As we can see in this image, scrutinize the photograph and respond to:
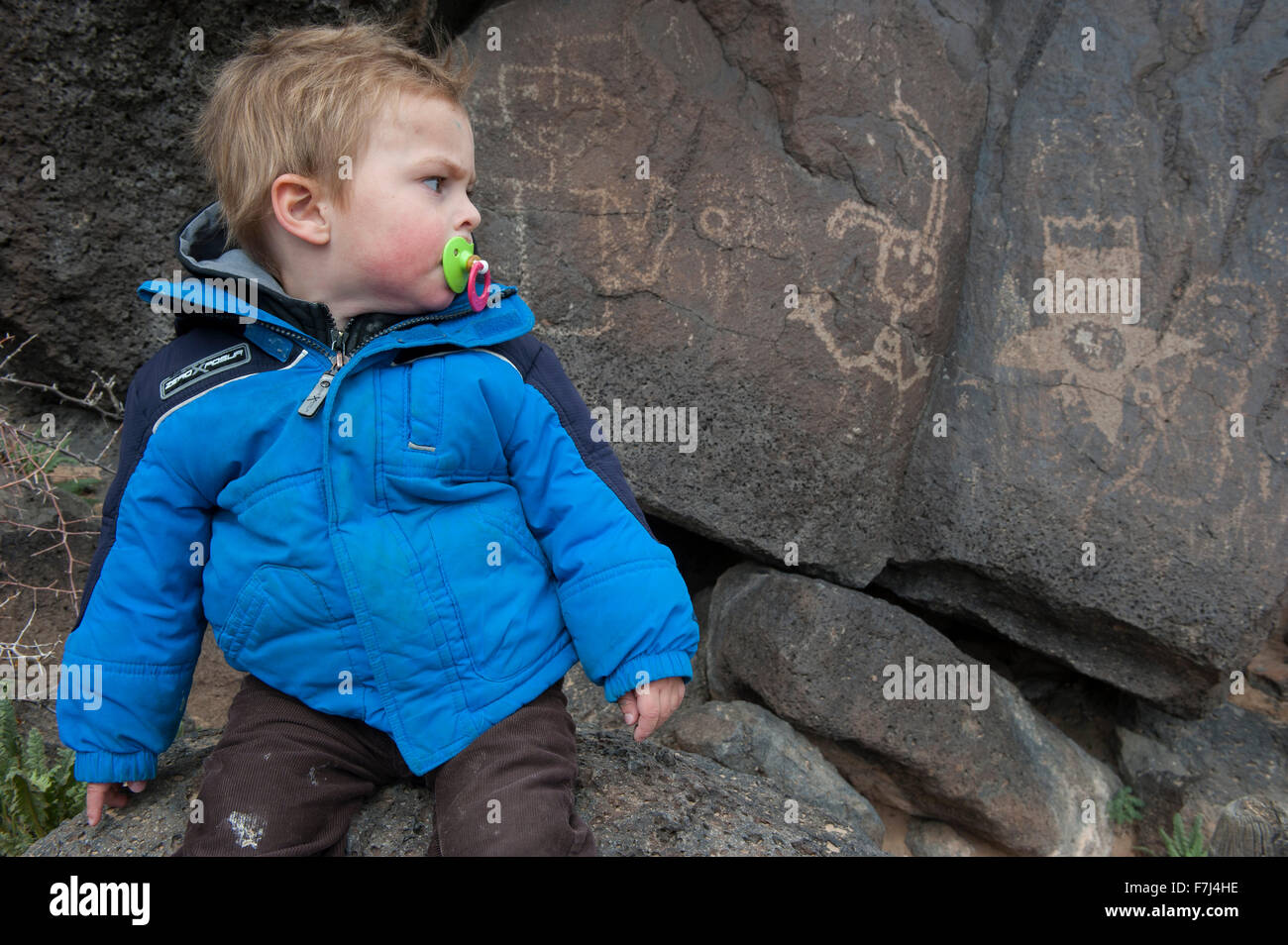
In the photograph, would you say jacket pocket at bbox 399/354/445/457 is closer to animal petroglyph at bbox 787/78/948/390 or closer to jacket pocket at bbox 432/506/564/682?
jacket pocket at bbox 432/506/564/682

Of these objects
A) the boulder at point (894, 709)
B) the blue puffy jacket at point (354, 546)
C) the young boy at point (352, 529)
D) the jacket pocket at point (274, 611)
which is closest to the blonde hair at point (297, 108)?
the young boy at point (352, 529)

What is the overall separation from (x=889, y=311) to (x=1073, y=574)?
3.07 ft

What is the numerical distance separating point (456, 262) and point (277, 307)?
0.30 meters

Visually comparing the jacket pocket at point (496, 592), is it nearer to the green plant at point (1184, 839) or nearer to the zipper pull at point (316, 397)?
the zipper pull at point (316, 397)

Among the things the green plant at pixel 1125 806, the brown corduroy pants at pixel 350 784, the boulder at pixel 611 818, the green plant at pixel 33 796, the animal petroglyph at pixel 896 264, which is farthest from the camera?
the green plant at pixel 1125 806

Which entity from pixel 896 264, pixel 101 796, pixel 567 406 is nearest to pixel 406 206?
pixel 567 406

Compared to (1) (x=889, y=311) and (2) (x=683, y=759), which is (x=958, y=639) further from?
(2) (x=683, y=759)

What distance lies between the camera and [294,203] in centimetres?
172

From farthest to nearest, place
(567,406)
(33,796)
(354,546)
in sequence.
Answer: (33,796)
(567,406)
(354,546)

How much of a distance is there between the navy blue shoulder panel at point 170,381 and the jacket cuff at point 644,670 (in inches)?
28.7

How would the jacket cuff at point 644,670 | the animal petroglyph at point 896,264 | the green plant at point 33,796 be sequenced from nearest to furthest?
1. the jacket cuff at point 644,670
2. the green plant at point 33,796
3. the animal petroglyph at point 896,264

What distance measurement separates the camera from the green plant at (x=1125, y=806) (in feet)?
11.4

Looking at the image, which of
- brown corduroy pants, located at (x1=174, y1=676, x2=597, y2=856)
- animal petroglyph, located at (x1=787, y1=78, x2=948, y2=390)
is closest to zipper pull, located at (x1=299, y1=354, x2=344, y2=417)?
brown corduroy pants, located at (x1=174, y1=676, x2=597, y2=856)

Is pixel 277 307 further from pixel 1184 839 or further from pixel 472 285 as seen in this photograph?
pixel 1184 839
